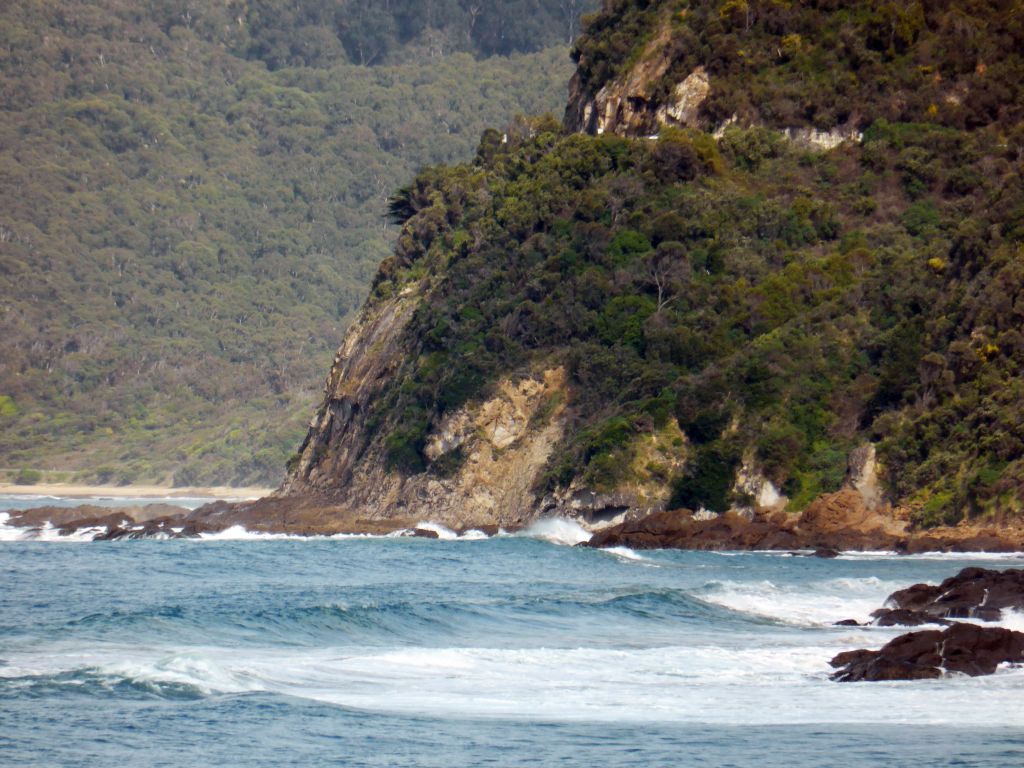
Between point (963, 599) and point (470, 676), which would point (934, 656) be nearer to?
point (470, 676)

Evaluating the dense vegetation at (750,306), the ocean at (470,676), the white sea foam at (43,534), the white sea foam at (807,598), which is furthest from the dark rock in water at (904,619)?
the white sea foam at (43,534)

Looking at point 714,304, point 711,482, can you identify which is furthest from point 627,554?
point 714,304

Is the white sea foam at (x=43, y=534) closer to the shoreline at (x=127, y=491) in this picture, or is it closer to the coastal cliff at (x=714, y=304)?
the coastal cliff at (x=714, y=304)

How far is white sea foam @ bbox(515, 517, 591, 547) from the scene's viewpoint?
7044 cm

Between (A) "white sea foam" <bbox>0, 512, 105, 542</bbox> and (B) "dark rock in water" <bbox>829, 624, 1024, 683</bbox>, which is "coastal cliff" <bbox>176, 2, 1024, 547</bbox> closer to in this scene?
(A) "white sea foam" <bbox>0, 512, 105, 542</bbox>

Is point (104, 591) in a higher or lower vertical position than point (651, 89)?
lower

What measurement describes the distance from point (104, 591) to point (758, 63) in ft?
200

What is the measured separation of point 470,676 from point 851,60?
232 feet

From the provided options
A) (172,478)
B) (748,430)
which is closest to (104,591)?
(748,430)

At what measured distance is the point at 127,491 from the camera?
166m

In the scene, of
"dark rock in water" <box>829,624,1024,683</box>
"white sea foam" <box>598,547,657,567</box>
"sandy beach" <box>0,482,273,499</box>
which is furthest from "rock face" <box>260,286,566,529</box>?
"sandy beach" <box>0,482,273,499</box>

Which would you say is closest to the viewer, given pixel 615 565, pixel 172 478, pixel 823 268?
pixel 615 565

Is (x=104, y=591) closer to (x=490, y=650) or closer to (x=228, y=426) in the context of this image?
(x=490, y=650)

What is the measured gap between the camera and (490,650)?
3155 centimetres
